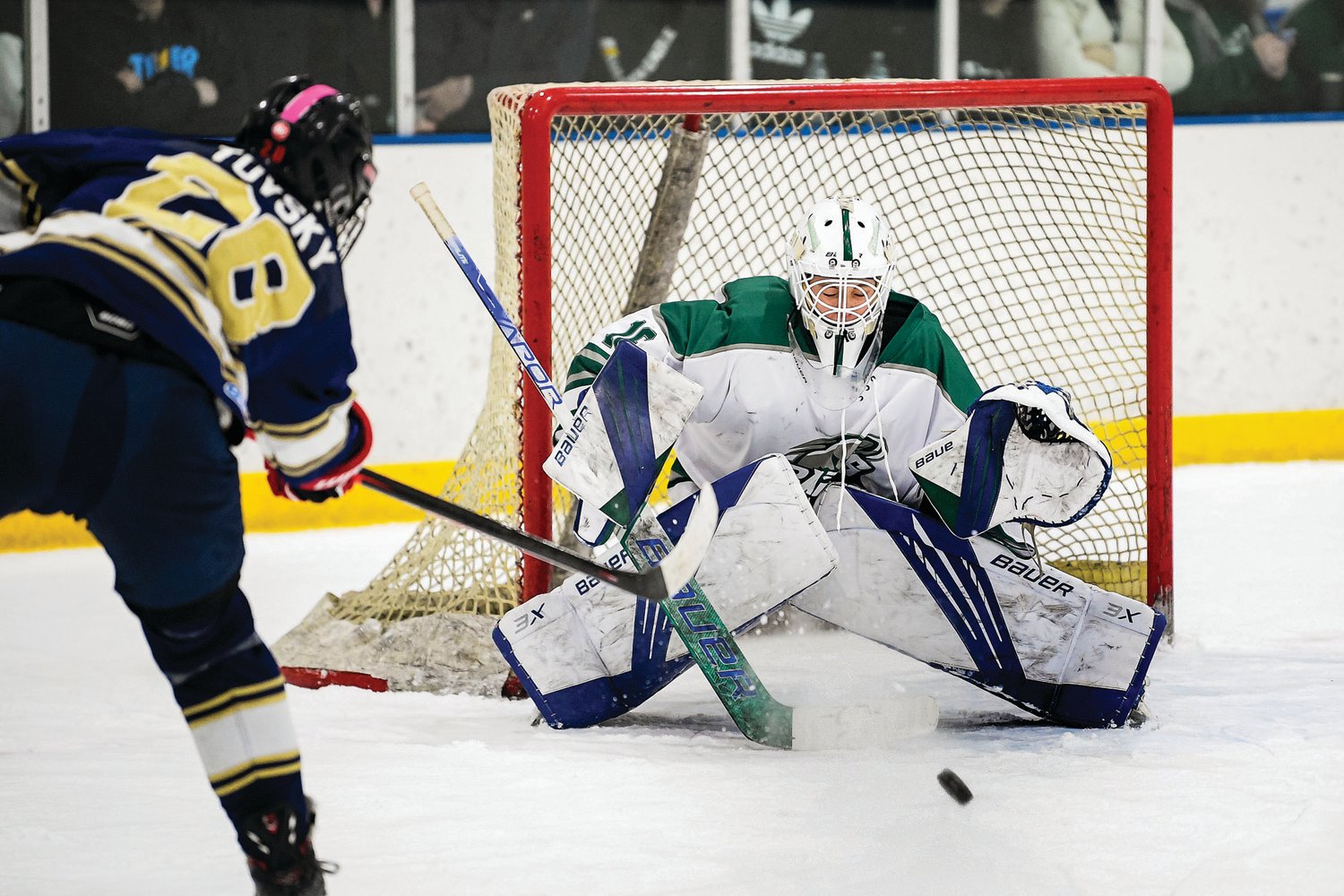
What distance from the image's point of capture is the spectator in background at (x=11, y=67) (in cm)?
424

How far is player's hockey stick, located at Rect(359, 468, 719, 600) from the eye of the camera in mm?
2061

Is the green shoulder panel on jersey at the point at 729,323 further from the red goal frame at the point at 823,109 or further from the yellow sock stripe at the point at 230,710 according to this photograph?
the yellow sock stripe at the point at 230,710

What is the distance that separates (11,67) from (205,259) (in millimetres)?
2911

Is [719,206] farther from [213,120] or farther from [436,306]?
[213,120]

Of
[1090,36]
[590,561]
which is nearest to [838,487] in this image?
[590,561]

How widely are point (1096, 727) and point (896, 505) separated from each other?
49cm

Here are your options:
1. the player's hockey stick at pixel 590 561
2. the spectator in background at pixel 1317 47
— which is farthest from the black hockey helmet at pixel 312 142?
the spectator in background at pixel 1317 47

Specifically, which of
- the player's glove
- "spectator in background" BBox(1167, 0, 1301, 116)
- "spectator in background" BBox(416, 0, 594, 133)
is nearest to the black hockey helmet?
the player's glove

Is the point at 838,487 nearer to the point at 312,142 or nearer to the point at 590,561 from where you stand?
the point at 590,561

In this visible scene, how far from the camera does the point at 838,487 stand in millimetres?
2719

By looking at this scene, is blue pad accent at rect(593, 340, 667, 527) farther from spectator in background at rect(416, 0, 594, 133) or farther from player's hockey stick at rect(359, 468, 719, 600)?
spectator in background at rect(416, 0, 594, 133)

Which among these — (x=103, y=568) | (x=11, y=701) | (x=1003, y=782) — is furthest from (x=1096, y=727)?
(x=103, y=568)

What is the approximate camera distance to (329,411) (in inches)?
72.3

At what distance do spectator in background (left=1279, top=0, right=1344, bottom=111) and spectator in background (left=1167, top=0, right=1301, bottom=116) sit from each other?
0.05m
